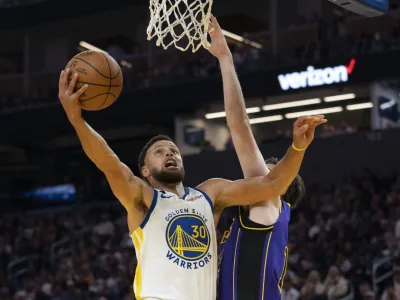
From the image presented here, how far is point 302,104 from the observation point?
19.2 meters

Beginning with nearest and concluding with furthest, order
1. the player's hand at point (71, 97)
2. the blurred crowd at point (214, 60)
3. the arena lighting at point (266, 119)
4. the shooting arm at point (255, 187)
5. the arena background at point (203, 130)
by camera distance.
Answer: the player's hand at point (71, 97) < the shooting arm at point (255, 187) < the arena background at point (203, 130) < the blurred crowd at point (214, 60) < the arena lighting at point (266, 119)

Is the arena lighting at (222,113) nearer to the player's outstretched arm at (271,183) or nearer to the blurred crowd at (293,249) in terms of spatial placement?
the blurred crowd at (293,249)

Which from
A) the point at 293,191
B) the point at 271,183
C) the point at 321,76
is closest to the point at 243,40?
the point at 321,76

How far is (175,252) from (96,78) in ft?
3.47

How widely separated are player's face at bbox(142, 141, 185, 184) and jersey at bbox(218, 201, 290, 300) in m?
0.50

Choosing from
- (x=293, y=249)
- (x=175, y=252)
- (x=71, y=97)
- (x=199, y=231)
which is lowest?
(x=293, y=249)

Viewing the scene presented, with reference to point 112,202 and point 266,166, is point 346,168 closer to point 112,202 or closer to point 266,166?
point 112,202

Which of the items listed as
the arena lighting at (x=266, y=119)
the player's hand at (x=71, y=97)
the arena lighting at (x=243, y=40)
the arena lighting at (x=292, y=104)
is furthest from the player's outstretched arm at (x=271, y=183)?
the arena lighting at (x=243, y=40)

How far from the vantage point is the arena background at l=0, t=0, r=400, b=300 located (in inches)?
554

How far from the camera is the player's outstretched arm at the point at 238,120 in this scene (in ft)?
17.5

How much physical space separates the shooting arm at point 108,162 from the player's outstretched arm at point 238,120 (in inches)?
28.6

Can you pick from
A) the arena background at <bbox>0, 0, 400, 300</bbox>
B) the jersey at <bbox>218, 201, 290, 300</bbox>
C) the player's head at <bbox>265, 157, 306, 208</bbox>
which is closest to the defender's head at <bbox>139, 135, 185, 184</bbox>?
the jersey at <bbox>218, 201, 290, 300</bbox>

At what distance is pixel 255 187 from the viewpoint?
511cm

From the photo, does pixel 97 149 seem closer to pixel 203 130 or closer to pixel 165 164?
pixel 165 164
